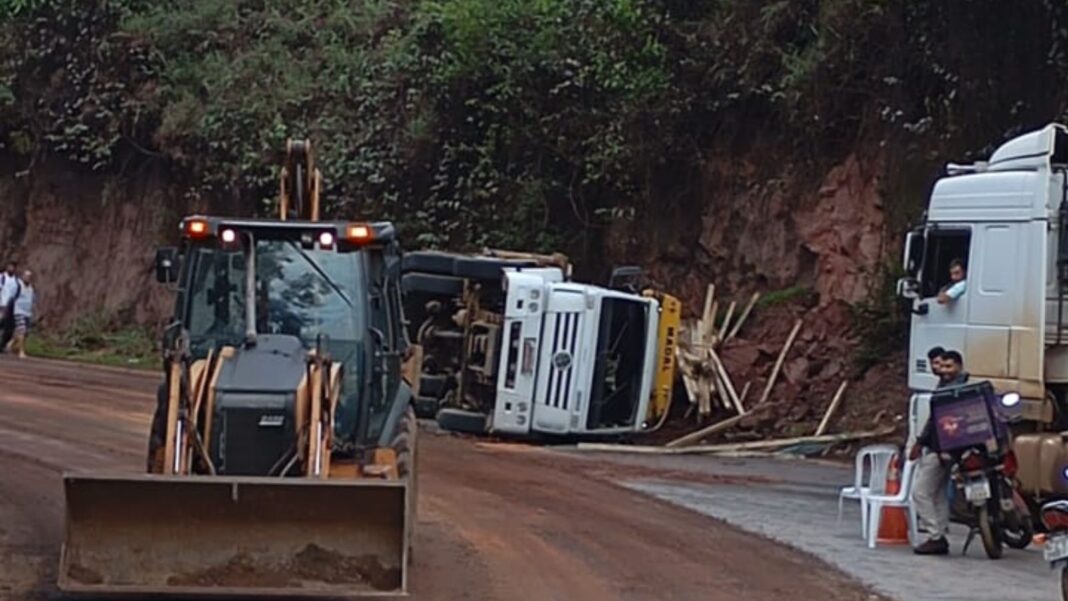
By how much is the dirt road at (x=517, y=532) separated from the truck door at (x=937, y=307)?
302cm

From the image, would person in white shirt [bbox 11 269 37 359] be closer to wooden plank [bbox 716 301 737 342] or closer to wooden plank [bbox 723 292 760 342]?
wooden plank [bbox 716 301 737 342]

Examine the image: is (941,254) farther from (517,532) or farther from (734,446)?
(734,446)

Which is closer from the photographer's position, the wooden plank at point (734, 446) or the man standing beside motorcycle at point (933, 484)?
the man standing beside motorcycle at point (933, 484)

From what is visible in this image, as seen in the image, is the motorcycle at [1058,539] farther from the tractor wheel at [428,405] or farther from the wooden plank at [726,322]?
the wooden plank at [726,322]

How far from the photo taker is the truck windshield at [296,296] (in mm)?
12914

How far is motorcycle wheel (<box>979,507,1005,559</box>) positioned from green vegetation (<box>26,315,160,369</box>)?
20.7 metres

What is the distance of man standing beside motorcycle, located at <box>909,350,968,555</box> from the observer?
15.2 metres

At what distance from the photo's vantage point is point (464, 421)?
24.8 meters

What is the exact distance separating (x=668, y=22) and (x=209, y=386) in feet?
60.8

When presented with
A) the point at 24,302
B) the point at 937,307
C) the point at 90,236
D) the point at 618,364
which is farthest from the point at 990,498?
the point at 90,236

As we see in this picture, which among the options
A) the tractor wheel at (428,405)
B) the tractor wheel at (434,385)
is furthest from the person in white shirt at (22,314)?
the tractor wheel at (434,385)

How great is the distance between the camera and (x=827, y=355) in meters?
25.7

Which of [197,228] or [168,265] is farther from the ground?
[197,228]

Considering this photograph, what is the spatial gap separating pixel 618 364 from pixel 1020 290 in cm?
840
